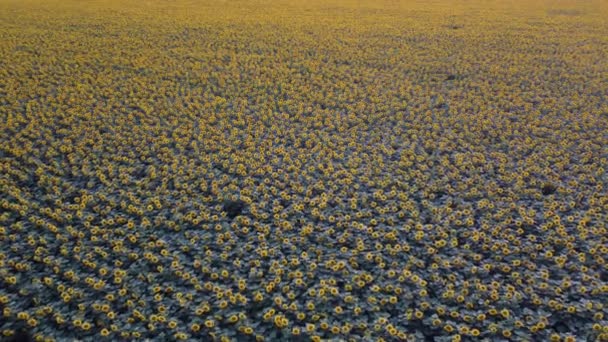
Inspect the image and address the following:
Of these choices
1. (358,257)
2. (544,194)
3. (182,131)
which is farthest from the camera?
(182,131)

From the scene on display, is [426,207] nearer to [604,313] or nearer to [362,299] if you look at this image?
[362,299]

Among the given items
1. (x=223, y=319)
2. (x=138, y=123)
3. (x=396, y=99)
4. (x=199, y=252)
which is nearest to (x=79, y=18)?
(x=138, y=123)

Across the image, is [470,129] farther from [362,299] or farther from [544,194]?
[362,299]

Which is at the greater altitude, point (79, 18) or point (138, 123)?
point (79, 18)

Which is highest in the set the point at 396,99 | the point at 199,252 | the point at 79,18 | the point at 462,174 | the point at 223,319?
the point at 79,18

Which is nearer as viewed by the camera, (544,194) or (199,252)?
(199,252)

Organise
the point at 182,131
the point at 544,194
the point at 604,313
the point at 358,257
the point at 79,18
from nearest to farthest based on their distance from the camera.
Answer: the point at 604,313, the point at 358,257, the point at 544,194, the point at 182,131, the point at 79,18

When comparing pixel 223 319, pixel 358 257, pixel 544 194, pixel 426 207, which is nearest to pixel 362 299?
pixel 358 257
